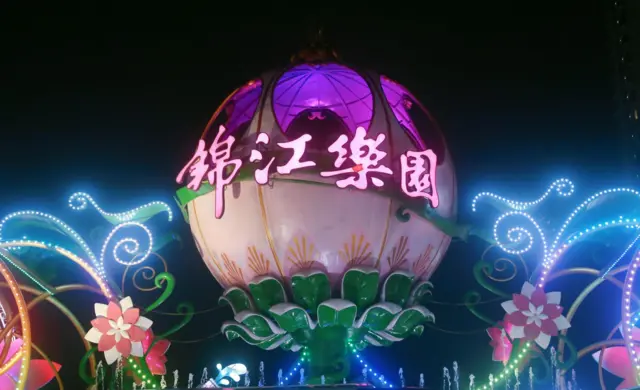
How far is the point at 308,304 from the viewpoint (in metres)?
7.83

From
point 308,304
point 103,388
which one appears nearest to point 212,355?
point 103,388

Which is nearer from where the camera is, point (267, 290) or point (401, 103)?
point (267, 290)

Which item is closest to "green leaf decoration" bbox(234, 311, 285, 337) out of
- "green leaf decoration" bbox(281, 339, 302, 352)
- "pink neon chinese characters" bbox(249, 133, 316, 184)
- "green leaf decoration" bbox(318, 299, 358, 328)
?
"green leaf decoration" bbox(281, 339, 302, 352)

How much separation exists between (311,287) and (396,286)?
2.79 feet

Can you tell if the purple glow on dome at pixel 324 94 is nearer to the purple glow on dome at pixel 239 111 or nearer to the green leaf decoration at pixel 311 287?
the purple glow on dome at pixel 239 111

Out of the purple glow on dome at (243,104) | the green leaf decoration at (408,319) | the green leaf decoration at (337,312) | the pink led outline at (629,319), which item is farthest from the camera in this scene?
the purple glow on dome at (243,104)

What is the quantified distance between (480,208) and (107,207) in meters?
4.31

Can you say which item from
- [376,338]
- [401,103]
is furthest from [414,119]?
[376,338]

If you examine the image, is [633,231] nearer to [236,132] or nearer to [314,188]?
[314,188]

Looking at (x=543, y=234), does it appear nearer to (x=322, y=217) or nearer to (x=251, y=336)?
(x=322, y=217)

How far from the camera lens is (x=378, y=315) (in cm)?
791

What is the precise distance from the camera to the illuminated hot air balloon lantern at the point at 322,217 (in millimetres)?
7789

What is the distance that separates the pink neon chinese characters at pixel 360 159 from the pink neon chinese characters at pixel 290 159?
24 cm

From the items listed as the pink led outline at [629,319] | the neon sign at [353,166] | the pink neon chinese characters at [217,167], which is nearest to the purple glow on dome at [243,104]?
the pink neon chinese characters at [217,167]
